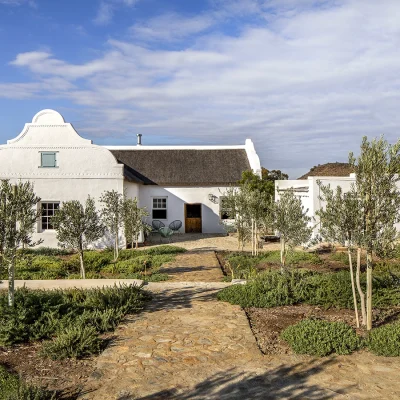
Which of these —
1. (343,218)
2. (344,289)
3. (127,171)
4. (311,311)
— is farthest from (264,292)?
(127,171)

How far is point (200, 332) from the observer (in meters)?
8.12

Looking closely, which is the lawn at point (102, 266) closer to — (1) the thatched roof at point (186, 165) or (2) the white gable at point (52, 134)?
(2) the white gable at point (52, 134)

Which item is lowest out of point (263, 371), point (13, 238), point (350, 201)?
point (263, 371)

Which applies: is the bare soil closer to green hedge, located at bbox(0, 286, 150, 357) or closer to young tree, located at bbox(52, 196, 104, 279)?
green hedge, located at bbox(0, 286, 150, 357)

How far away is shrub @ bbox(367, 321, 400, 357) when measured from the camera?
6980 millimetres

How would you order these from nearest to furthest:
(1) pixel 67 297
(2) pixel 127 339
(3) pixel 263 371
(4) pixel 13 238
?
(3) pixel 263 371
(2) pixel 127 339
(4) pixel 13 238
(1) pixel 67 297

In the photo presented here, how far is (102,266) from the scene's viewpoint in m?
16.3

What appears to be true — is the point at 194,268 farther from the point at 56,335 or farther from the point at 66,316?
the point at 56,335

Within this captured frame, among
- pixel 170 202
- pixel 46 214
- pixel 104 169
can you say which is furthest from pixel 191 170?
pixel 46 214

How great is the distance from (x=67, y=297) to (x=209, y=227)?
1767 centimetres

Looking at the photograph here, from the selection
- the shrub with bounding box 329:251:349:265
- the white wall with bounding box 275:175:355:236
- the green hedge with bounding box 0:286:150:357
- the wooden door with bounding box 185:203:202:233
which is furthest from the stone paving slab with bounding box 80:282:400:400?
the wooden door with bounding box 185:203:202:233

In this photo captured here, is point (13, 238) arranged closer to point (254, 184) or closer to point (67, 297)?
point (67, 297)

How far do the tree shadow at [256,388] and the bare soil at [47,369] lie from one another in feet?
2.79

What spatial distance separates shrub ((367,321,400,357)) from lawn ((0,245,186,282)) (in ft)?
23.6
